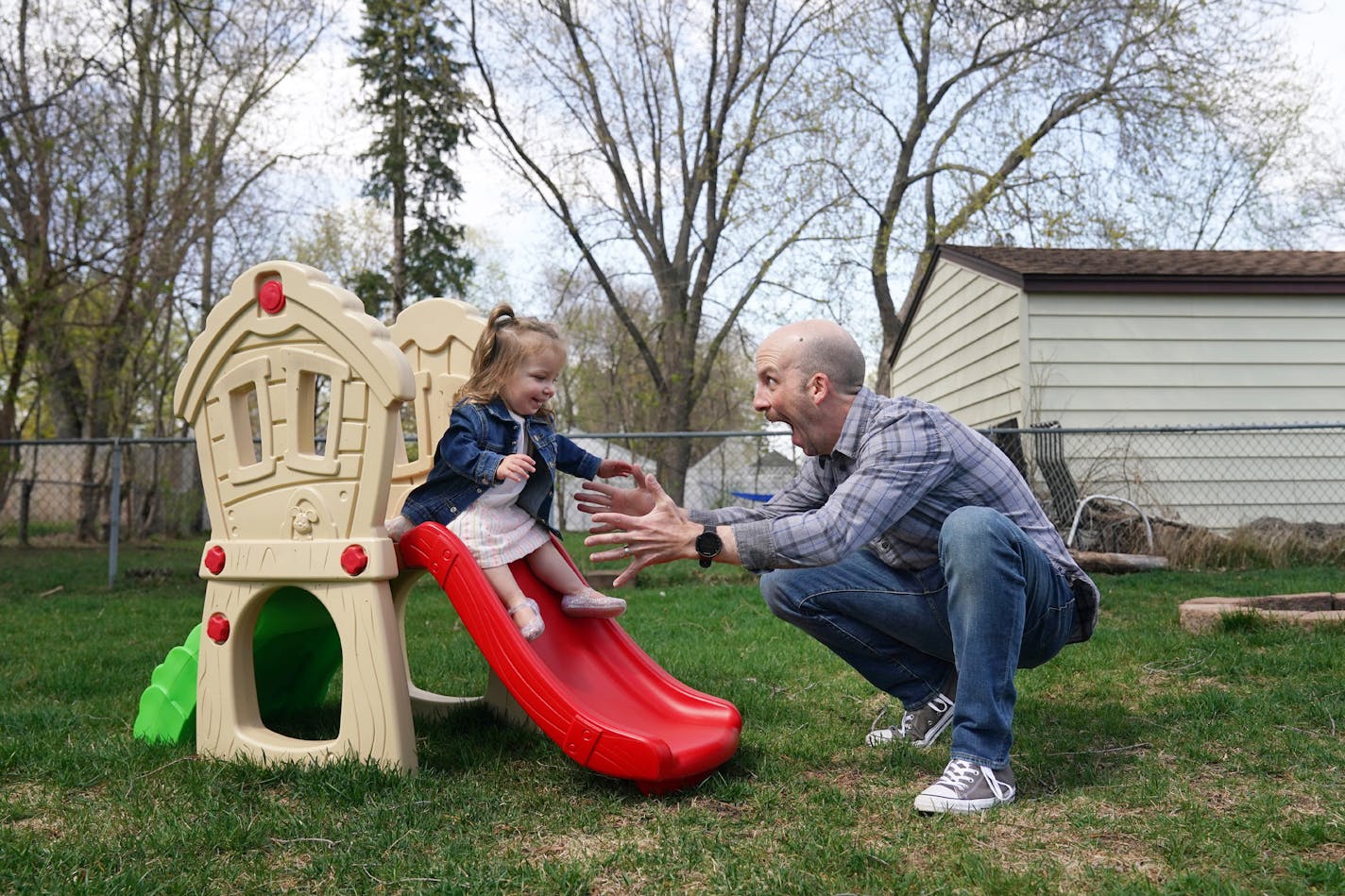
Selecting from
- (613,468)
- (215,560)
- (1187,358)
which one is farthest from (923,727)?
(1187,358)

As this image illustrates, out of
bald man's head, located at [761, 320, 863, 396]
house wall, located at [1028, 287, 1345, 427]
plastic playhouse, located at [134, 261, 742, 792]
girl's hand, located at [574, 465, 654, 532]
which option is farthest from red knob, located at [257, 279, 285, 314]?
house wall, located at [1028, 287, 1345, 427]

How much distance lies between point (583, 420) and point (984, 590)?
28.4 m

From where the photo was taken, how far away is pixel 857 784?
3.00 m

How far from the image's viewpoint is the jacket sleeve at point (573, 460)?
384 cm

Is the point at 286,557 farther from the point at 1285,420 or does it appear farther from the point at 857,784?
the point at 1285,420

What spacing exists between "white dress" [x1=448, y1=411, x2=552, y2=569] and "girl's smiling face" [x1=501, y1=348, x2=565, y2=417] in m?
0.05

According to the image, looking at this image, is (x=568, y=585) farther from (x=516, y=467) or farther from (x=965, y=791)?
(x=965, y=791)

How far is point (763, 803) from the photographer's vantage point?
2.80m

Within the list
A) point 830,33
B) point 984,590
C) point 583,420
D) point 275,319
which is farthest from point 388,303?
point 984,590

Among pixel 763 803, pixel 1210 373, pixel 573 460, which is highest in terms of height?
pixel 1210 373

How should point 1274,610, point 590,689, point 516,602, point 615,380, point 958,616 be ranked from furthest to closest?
point 615,380
point 1274,610
point 590,689
point 516,602
point 958,616

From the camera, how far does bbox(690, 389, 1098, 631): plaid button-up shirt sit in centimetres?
285

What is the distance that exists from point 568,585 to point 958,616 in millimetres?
1379

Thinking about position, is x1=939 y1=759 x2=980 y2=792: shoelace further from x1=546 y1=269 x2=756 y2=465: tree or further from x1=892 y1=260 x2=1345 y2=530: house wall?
x1=546 y1=269 x2=756 y2=465: tree
